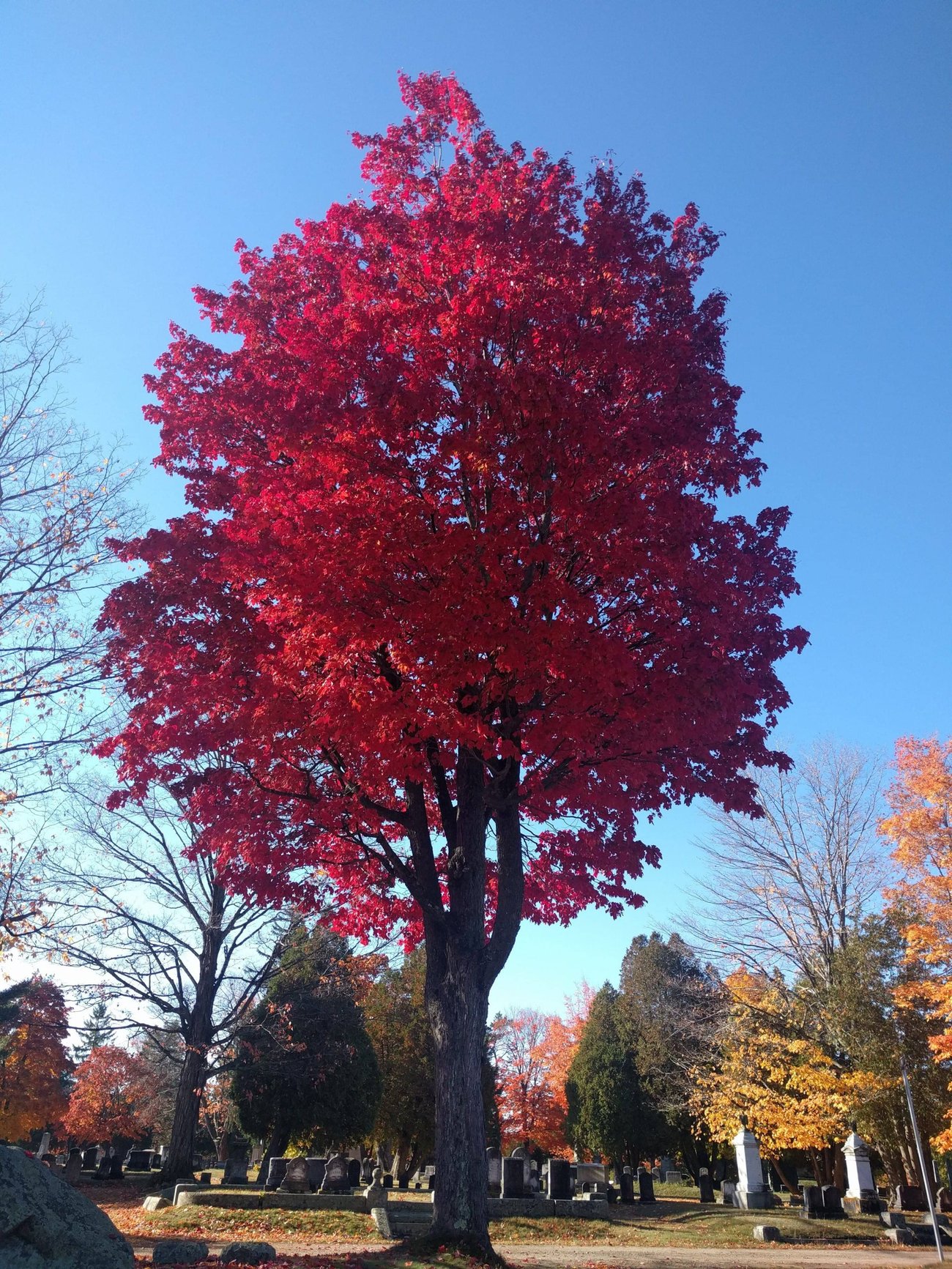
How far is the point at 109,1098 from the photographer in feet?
124

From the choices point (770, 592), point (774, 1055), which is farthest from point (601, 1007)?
point (770, 592)

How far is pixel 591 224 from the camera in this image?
888 centimetres

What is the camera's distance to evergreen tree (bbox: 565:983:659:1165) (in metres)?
37.1

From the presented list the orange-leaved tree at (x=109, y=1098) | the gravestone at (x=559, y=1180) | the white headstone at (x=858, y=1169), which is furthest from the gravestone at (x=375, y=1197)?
the orange-leaved tree at (x=109, y=1098)

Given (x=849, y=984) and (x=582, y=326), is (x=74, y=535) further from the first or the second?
(x=849, y=984)

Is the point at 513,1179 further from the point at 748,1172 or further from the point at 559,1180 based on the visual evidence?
the point at 748,1172

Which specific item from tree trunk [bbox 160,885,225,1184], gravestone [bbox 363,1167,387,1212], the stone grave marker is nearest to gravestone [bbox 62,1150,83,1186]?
tree trunk [bbox 160,885,225,1184]

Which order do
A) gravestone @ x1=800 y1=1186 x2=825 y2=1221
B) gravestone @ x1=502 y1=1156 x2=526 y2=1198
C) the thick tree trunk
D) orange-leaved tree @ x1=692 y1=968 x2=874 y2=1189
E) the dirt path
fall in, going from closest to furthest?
the dirt path
gravestone @ x1=502 y1=1156 x2=526 y2=1198
the thick tree trunk
orange-leaved tree @ x1=692 y1=968 x2=874 y2=1189
gravestone @ x1=800 y1=1186 x2=825 y2=1221

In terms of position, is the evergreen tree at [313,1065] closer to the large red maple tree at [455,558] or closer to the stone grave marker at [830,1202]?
the stone grave marker at [830,1202]

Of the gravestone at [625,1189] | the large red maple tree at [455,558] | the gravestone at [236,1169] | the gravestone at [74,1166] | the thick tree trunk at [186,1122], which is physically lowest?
the gravestone at [74,1166]

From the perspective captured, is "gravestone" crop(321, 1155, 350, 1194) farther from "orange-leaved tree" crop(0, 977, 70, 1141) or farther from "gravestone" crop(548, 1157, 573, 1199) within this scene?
"orange-leaved tree" crop(0, 977, 70, 1141)

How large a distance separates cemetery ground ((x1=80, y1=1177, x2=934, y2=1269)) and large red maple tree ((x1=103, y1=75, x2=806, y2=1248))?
14.0 feet

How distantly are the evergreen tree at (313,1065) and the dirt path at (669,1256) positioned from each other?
11461 millimetres

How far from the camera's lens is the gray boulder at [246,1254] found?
23.0ft
